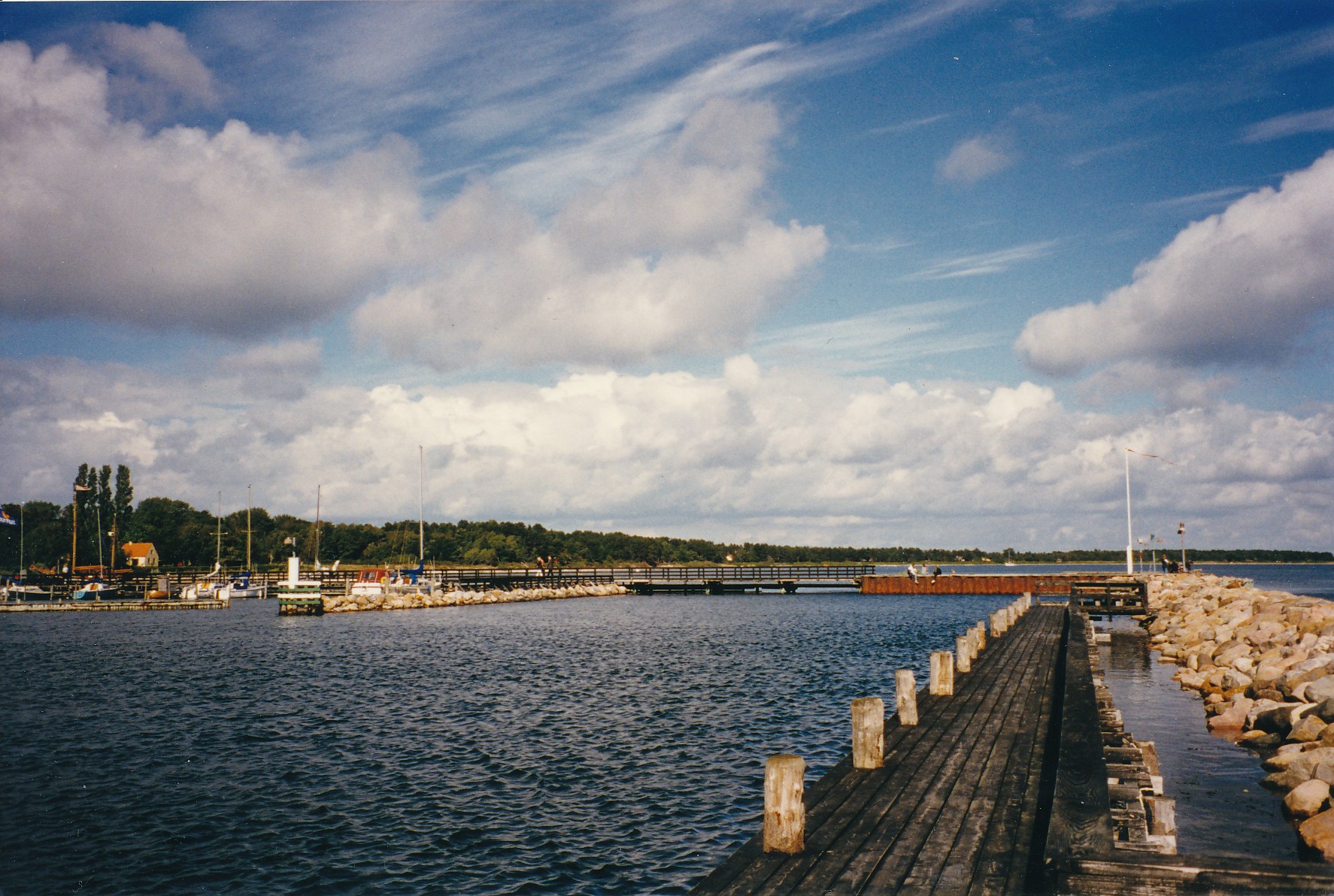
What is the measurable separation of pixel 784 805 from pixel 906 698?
6.84 metres

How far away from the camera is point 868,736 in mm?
11773

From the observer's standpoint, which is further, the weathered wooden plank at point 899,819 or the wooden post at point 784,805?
the wooden post at point 784,805

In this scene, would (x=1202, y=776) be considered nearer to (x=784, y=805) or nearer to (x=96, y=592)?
(x=784, y=805)

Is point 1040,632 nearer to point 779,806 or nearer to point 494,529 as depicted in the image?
point 779,806

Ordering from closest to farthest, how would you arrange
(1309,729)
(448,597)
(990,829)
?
(990,829) < (1309,729) < (448,597)

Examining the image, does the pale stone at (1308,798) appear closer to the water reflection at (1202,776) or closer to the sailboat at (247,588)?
the water reflection at (1202,776)

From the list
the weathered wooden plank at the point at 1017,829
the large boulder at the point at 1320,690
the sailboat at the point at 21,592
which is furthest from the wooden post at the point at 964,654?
the sailboat at the point at 21,592

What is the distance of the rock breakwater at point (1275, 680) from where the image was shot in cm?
1359

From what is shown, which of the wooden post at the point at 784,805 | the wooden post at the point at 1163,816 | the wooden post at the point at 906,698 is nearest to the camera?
the wooden post at the point at 784,805

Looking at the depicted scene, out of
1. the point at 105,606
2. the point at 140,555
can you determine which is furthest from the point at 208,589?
the point at 140,555

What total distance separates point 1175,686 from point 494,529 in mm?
153612

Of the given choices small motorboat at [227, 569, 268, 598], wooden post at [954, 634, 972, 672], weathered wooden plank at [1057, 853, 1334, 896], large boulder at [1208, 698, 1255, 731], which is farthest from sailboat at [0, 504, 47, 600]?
weathered wooden plank at [1057, 853, 1334, 896]

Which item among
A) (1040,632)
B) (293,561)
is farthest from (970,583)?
(293,561)

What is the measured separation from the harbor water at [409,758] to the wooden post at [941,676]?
2.65 m
